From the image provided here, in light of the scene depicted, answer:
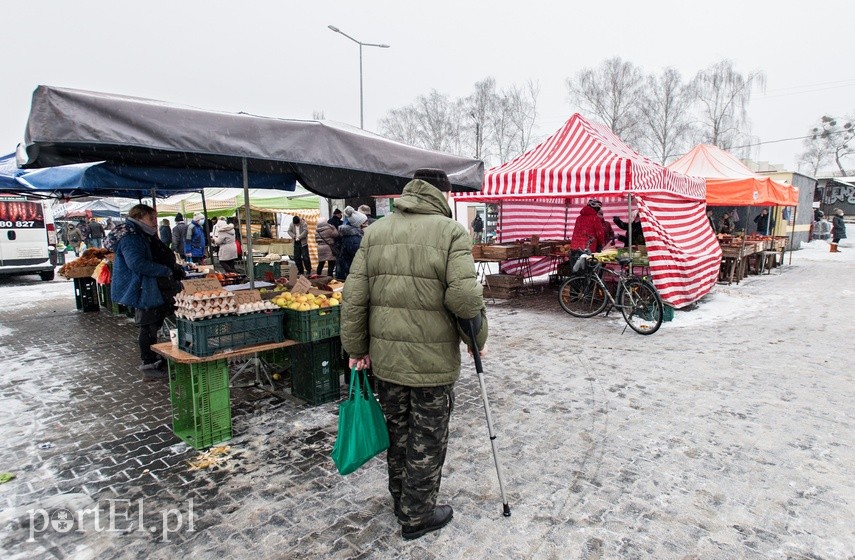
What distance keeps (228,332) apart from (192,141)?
1567 mm

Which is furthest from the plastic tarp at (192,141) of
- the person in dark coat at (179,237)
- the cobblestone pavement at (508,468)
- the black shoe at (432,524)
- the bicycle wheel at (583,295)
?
the person in dark coat at (179,237)

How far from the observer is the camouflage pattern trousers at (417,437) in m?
2.78

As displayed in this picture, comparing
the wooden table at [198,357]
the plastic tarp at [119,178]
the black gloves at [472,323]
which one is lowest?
the wooden table at [198,357]

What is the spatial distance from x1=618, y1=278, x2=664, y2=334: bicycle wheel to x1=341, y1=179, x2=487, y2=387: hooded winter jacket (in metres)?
5.93

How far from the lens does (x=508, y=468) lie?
11.9ft

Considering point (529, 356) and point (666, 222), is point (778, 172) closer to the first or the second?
point (666, 222)

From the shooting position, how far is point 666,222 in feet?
30.4

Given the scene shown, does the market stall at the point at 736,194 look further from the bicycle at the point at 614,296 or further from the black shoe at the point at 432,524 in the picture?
the black shoe at the point at 432,524

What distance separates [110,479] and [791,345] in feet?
27.6

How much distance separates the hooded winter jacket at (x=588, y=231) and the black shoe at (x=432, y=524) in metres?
7.55

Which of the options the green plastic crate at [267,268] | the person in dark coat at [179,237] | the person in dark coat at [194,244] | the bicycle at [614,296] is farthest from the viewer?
the person in dark coat at [179,237]

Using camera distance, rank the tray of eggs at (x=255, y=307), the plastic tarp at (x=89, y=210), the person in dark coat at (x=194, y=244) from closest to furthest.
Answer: the tray of eggs at (x=255, y=307)
the person in dark coat at (x=194, y=244)
the plastic tarp at (x=89, y=210)

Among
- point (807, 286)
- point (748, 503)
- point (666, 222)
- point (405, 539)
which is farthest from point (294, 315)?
point (807, 286)

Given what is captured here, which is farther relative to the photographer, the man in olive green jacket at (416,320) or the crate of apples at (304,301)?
the crate of apples at (304,301)
